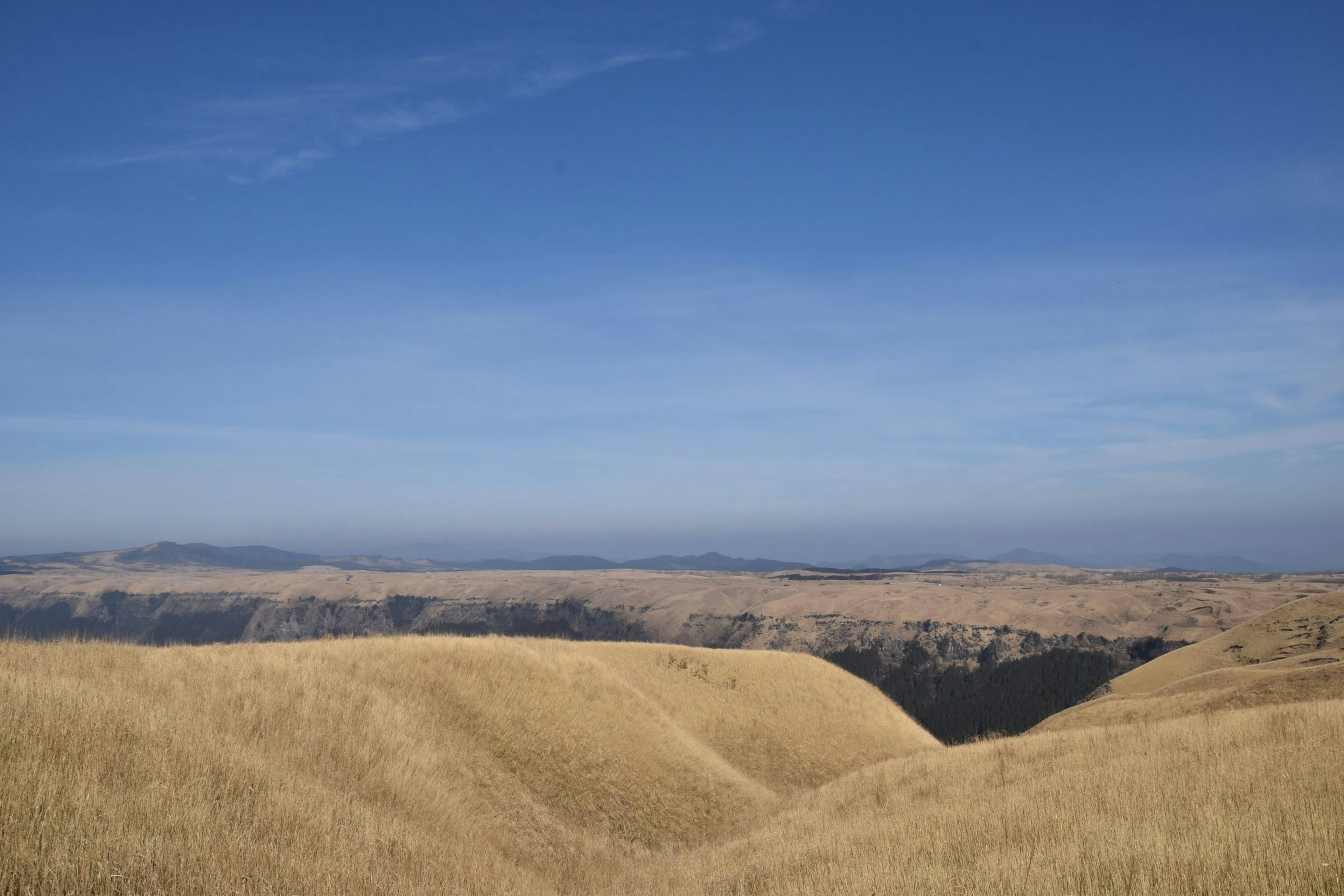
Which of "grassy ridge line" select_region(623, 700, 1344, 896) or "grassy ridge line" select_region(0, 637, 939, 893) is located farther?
"grassy ridge line" select_region(0, 637, 939, 893)

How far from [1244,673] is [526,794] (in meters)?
35.4

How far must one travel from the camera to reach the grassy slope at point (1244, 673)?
24719 mm

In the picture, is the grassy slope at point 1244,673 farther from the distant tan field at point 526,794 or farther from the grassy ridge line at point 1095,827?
the distant tan field at point 526,794

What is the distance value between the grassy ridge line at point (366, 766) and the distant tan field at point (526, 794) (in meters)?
0.06

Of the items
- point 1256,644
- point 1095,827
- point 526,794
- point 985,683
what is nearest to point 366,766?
point 526,794

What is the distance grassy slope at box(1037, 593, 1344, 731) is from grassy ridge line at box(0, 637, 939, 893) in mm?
13990

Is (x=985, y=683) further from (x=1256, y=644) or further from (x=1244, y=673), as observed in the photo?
(x=1244, y=673)

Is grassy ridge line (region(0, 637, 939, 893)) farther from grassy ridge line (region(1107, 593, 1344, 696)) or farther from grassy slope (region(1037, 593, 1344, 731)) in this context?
grassy ridge line (region(1107, 593, 1344, 696))

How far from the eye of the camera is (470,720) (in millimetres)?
23812

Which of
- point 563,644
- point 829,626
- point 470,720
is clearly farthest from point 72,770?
point 829,626

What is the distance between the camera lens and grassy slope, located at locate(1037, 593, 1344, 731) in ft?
81.1

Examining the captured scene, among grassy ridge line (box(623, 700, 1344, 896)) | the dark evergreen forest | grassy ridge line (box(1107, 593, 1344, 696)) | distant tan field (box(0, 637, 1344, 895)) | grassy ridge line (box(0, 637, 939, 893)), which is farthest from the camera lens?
the dark evergreen forest

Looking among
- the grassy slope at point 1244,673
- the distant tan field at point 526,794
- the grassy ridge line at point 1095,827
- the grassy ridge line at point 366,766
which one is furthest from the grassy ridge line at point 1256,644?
the grassy ridge line at point 1095,827

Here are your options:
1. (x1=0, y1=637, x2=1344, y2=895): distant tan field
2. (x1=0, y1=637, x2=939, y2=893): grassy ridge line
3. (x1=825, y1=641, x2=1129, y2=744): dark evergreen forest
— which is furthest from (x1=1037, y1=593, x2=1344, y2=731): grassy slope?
(x1=825, y1=641, x2=1129, y2=744): dark evergreen forest
